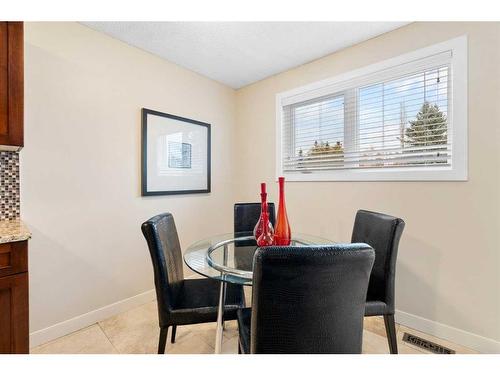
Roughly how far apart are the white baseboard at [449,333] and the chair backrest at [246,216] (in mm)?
1328

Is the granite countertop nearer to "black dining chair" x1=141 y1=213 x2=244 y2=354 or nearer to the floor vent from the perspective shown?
"black dining chair" x1=141 y1=213 x2=244 y2=354

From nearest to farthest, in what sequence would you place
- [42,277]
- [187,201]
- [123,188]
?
1. [42,277]
2. [123,188]
3. [187,201]

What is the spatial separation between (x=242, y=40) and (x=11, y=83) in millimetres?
1633

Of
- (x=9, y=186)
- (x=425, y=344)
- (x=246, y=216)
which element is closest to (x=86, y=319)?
(x=9, y=186)

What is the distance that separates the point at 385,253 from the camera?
1523 mm

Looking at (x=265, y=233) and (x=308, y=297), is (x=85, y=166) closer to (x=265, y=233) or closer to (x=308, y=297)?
(x=265, y=233)

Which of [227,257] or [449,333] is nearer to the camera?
[227,257]

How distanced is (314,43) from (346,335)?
7.41ft

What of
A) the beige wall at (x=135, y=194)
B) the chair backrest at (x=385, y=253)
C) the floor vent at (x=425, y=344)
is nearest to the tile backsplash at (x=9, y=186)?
the beige wall at (x=135, y=194)

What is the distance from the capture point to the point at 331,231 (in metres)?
2.45

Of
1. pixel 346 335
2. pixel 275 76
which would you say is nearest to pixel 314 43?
pixel 275 76

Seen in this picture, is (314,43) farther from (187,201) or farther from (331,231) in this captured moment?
(187,201)
